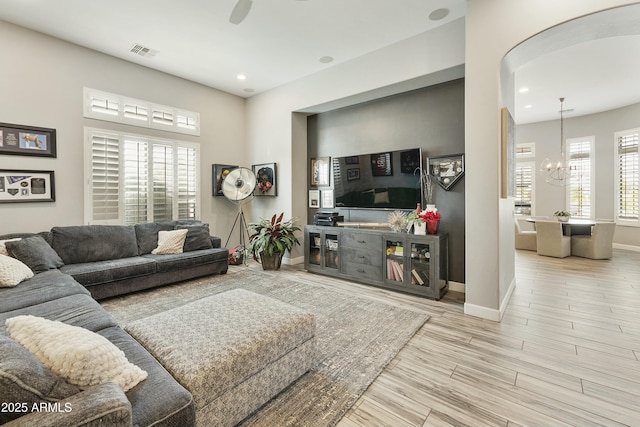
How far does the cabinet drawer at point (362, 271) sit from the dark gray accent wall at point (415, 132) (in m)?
0.83

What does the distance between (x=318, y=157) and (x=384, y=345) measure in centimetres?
360

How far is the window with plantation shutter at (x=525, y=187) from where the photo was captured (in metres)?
7.93

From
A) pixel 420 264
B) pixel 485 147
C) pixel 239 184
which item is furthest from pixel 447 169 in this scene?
pixel 239 184

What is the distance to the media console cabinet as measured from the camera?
11.3 feet

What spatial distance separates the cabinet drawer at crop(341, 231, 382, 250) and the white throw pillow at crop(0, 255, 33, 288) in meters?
3.50

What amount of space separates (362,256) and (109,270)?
3.14m

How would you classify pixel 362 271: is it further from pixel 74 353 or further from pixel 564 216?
pixel 564 216

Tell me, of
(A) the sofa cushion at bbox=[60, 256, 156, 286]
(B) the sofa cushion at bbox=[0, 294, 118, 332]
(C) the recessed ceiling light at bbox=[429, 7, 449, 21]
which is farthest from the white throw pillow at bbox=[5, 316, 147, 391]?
(C) the recessed ceiling light at bbox=[429, 7, 449, 21]

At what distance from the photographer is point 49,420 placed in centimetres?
76

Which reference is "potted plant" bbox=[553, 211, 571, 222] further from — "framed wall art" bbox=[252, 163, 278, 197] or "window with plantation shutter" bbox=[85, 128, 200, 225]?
"window with plantation shutter" bbox=[85, 128, 200, 225]

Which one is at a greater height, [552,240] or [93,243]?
[93,243]

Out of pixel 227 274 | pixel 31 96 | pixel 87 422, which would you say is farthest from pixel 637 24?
pixel 31 96

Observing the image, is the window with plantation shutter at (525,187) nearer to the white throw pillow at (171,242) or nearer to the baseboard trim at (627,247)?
the baseboard trim at (627,247)

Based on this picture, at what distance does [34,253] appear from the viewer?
2982mm
